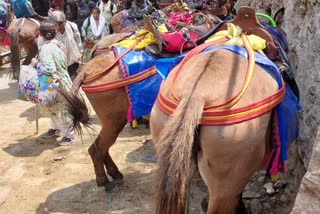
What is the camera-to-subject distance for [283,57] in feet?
10.4

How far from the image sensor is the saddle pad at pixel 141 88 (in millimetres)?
3703

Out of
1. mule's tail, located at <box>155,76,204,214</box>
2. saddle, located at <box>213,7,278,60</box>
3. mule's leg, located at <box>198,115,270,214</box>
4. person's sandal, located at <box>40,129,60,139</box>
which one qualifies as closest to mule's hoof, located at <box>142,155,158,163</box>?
person's sandal, located at <box>40,129,60,139</box>

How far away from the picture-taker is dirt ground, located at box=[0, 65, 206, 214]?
162 inches

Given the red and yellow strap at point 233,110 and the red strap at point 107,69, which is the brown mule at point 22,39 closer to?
the red strap at point 107,69

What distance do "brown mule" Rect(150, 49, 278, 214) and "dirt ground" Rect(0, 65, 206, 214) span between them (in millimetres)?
1524

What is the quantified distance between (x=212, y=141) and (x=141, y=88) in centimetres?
148

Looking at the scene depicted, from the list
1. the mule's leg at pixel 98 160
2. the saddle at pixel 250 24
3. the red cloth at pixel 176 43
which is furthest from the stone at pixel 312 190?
the mule's leg at pixel 98 160

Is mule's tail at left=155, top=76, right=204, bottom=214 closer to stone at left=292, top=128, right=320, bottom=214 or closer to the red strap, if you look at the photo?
stone at left=292, top=128, right=320, bottom=214

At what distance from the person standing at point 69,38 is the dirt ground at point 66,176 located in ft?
4.08

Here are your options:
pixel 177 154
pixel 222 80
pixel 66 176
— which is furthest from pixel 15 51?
pixel 177 154

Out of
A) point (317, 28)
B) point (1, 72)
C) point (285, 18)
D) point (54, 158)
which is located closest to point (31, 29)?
point (1, 72)

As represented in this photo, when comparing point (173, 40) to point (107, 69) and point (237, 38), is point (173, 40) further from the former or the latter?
point (237, 38)

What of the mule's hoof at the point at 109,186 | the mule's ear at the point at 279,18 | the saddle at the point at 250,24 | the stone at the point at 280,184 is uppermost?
the saddle at the point at 250,24

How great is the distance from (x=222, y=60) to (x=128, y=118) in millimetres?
1394
